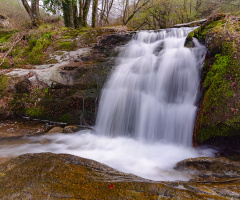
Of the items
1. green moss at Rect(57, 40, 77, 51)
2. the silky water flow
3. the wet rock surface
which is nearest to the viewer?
the wet rock surface

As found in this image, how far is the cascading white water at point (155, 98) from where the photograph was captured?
3.89 metres

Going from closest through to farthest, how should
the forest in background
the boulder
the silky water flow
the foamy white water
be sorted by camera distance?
1. the foamy white water
2. the silky water flow
3. the boulder
4. the forest in background

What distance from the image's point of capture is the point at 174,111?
13.0ft

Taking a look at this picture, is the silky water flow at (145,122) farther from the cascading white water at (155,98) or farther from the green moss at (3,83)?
the green moss at (3,83)

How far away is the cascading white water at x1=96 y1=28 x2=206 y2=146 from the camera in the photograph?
153 inches

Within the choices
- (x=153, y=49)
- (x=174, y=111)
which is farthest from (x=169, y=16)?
(x=174, y=111)

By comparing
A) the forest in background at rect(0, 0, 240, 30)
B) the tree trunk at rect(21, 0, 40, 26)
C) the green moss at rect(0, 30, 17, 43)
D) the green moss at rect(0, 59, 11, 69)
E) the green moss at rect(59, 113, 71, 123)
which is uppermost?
the forest in background at rect(0, 0, 240, 30)

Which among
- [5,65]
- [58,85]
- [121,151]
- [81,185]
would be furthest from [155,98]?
[5,65]

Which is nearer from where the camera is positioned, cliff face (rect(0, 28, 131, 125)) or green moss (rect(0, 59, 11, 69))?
cliff face (rect(0, 28, 131, 125))

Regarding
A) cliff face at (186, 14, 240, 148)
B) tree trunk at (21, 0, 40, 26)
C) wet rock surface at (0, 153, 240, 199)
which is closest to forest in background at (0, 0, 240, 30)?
tree trunk at (21, 0, 40, 26)

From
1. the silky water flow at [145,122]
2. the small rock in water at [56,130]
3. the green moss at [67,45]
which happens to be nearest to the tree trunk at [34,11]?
the green moss at [67,45]

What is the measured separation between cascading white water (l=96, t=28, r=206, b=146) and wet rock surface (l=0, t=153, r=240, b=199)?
201 cm

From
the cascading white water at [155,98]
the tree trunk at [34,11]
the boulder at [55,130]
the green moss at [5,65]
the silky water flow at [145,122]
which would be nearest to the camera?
the silky water flow at [145,122]

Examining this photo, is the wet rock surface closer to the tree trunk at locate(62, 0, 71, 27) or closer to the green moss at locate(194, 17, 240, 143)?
the green moss at locate(194, 17, 240, 143)
